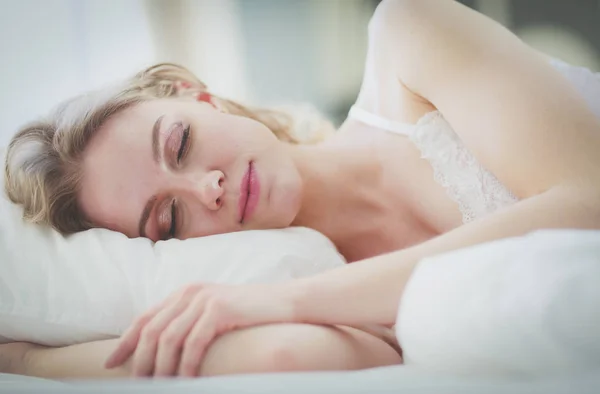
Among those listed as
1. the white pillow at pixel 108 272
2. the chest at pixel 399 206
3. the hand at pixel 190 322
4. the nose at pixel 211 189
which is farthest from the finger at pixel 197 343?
the chest at pixel 399 206

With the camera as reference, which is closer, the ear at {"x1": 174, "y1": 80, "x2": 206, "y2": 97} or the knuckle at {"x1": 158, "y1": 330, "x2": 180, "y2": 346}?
the knuckle at {"x1": 158, "y1": 330, "x2": 180, "y2": 346}

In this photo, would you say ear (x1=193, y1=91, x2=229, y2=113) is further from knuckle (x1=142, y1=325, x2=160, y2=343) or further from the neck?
knuckle (x1=142, y1=325, x2=160, y2=343)

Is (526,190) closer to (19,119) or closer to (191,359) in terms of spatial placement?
(191,359)

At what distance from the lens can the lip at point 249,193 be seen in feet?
2.34

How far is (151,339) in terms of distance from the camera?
493 mm

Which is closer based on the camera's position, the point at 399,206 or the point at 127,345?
the point at 127,345

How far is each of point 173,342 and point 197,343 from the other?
0.02m

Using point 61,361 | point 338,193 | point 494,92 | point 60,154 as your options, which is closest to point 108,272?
point 61,361

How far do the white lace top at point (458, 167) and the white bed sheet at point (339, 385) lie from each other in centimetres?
31

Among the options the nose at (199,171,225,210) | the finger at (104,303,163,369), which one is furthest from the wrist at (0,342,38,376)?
the nose at (199,171,225,210)

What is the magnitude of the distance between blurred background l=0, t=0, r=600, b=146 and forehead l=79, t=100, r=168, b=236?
87 millimetres

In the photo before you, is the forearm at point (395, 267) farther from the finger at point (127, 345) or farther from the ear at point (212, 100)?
the ear at point (212, 100)

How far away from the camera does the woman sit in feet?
1.69

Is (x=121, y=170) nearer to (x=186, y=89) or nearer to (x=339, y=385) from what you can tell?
(x=186, y=89)
